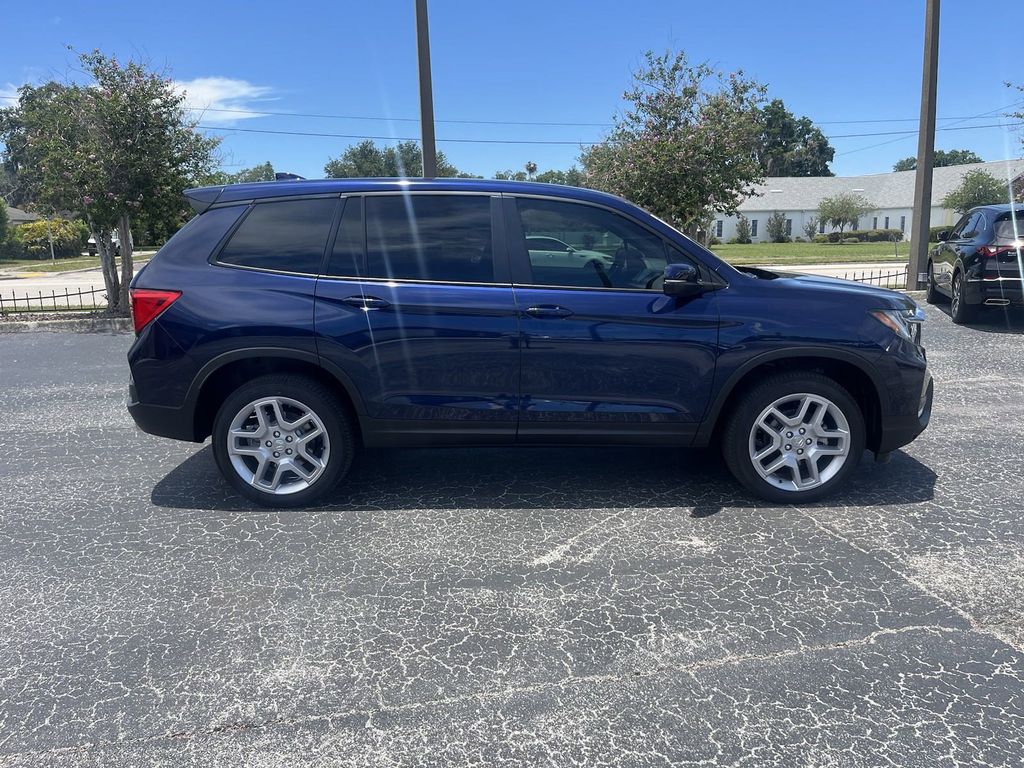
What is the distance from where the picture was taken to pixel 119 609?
3.21 m

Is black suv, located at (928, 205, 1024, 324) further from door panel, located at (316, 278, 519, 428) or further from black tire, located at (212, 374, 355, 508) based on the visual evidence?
black tire, located at (212, 374, 355, 508)

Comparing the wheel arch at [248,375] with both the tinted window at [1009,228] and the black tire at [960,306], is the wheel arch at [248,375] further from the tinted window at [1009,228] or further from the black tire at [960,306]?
the black tire at [960,306]

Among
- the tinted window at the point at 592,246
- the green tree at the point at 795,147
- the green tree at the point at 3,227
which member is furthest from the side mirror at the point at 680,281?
the green tree at the point at 795,147

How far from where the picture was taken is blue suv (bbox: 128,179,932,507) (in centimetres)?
411

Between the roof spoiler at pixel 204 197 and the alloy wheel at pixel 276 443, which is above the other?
the roof spoiler at pixel 204 197

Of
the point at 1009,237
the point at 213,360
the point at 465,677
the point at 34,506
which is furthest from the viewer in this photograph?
the point at 1009,237

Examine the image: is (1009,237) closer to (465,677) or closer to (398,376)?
(398,376)

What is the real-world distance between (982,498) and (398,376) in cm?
347

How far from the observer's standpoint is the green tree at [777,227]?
208ft

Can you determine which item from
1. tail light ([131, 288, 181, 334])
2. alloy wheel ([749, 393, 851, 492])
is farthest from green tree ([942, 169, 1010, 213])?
tail light ([131, 288, 181, 334])

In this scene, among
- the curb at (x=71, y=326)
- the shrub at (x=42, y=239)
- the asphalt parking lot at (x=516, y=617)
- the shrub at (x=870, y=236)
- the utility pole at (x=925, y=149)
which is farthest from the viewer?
the shrub at (x=870, y=236)

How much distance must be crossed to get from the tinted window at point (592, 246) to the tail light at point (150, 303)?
202 centimetres

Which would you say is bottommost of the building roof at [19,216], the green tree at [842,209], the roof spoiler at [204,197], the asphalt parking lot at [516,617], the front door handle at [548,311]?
the asphalt parking lot at [516,617]

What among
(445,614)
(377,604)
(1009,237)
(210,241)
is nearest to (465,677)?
(445,614)
